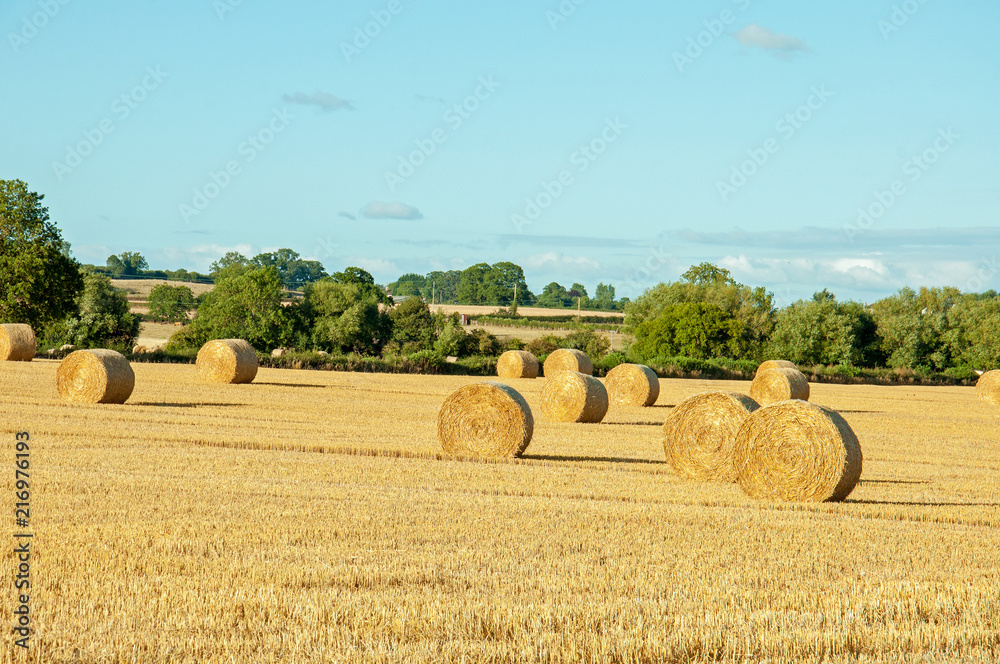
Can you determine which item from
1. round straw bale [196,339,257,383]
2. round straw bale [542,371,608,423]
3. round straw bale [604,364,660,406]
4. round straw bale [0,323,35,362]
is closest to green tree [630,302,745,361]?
round straw bale [604,364,660,406]

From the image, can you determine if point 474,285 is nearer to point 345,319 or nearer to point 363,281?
point 363,281

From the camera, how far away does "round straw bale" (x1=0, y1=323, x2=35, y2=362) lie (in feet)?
123

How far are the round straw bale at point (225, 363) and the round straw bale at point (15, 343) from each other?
8823 millimetres

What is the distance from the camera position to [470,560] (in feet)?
26.5

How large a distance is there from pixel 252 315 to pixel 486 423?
48789 millimetres

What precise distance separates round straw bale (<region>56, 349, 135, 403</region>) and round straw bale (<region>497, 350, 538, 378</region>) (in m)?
22.9

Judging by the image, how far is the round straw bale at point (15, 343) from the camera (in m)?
37.6

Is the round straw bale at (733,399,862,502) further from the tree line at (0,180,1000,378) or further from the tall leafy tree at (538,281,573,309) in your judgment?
the tall leafy tree at (538,281,573,309)

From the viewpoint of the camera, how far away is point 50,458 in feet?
43.8

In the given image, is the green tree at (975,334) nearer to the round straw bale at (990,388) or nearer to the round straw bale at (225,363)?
the round straw bale at (990,388)

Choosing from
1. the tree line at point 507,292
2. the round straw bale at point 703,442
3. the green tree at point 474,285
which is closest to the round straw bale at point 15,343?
the round straw bale at point 703,442

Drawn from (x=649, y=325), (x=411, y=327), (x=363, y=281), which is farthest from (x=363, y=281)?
(x=649, y=325)

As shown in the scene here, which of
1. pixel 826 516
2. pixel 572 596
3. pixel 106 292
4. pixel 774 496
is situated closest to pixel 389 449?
pixel 774 496

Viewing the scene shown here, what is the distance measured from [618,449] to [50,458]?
9.50m
